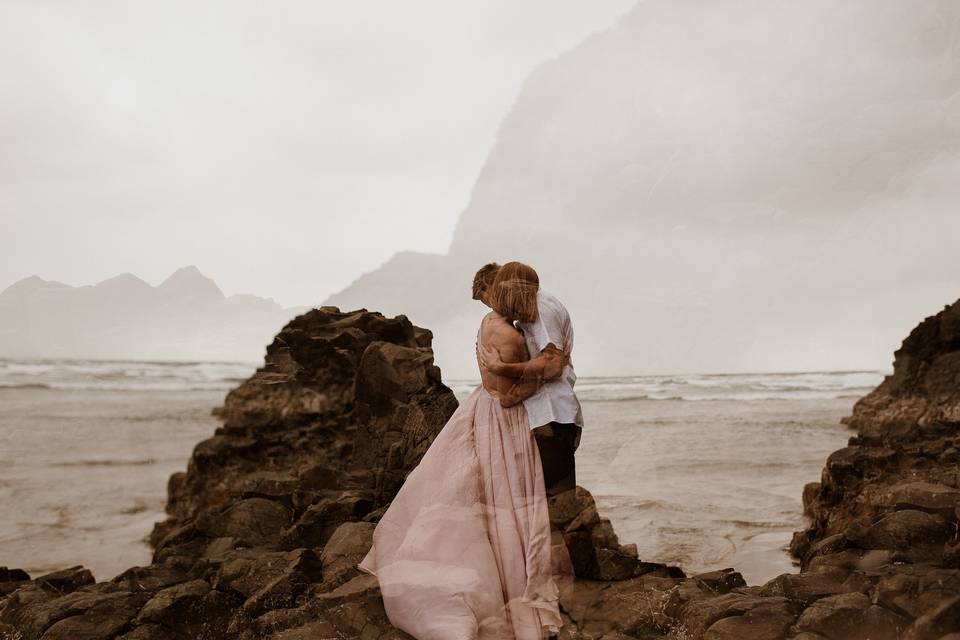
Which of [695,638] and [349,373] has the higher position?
[349,373]

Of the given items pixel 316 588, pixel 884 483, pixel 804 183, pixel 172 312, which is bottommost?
pixel 316 588

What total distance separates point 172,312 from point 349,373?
302 cm

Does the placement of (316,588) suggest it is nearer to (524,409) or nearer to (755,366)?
(524,409)

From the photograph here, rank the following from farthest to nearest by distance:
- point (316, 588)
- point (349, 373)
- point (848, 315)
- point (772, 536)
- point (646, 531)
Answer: point (848, 315) → point (646, 531) → point (772, 536) → point (349, 373) → point (316, 588)

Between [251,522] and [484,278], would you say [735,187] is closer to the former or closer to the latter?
[251,522]

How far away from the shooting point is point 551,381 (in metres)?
2.93

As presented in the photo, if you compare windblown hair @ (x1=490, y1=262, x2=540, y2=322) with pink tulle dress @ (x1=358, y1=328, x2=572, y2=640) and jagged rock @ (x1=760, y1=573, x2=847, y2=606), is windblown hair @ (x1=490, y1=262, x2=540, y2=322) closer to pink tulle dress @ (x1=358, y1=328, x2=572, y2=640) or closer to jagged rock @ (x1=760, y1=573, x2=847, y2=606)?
pink tulle dress @ (x1=358, y1=328, x2=572, y2=640)

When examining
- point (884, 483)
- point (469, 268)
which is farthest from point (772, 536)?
point (469, 268)

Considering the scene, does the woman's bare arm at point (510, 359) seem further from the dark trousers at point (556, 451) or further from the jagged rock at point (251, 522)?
the jagged rock at point (251, 522)

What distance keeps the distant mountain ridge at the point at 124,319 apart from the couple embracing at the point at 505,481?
4874 millimetres

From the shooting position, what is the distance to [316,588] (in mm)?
3959

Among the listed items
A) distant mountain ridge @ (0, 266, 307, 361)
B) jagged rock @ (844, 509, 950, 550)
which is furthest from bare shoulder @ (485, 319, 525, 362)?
distant mountain ridge @ (0, 266, 307, 361)

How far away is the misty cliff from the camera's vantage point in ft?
27.1

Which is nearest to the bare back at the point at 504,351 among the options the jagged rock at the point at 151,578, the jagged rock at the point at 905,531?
the jagged rock at the point at 905,531
